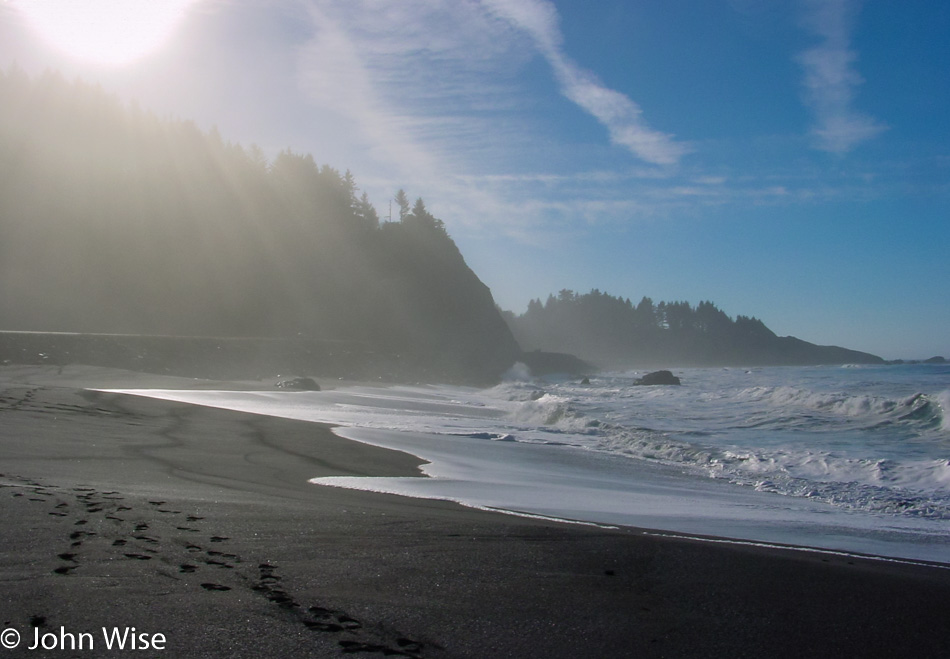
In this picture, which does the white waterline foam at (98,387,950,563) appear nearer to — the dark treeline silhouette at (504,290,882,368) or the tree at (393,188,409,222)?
the tree at (393,188,409,222)

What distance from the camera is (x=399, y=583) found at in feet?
9.36

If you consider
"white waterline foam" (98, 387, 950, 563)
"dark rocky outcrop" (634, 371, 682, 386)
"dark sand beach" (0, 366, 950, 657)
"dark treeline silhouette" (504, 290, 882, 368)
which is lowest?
"white waterline foam" (98, 387, 950, 563)

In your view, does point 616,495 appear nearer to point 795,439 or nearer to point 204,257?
point 795,439

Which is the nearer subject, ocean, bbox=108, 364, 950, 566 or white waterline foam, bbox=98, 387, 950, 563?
white waterline foam, bbox=98, 387, 950, 563

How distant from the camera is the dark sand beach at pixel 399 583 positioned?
2271mm

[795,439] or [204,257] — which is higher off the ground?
[204,257]

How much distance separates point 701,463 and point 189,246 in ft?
146

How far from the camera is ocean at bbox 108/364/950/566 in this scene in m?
5.35

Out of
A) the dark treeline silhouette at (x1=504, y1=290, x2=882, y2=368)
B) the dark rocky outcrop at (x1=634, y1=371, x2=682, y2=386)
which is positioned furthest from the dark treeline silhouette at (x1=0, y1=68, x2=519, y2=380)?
the dark treeline silhouette at (x1=504, y1=290, x2=882, y2=368)

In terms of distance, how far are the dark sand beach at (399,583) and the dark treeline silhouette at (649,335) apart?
11309cm

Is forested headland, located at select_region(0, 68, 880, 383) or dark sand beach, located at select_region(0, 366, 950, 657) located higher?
forested headland, located at select_region(0, 68, 880, 383)

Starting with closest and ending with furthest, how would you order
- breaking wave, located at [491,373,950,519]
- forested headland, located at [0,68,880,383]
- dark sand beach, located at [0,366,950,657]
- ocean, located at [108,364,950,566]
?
1. dark sand beach, located at [0,366,950,657]
2. ocean, located at [108,364,950,566]
3. breaking wave, located at [491,373,950,519]
4. forested headland, located at [0,68,880,383]

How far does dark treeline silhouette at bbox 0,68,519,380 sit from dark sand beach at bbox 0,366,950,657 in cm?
3802

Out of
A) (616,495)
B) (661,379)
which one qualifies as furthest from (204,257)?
(616,495)
